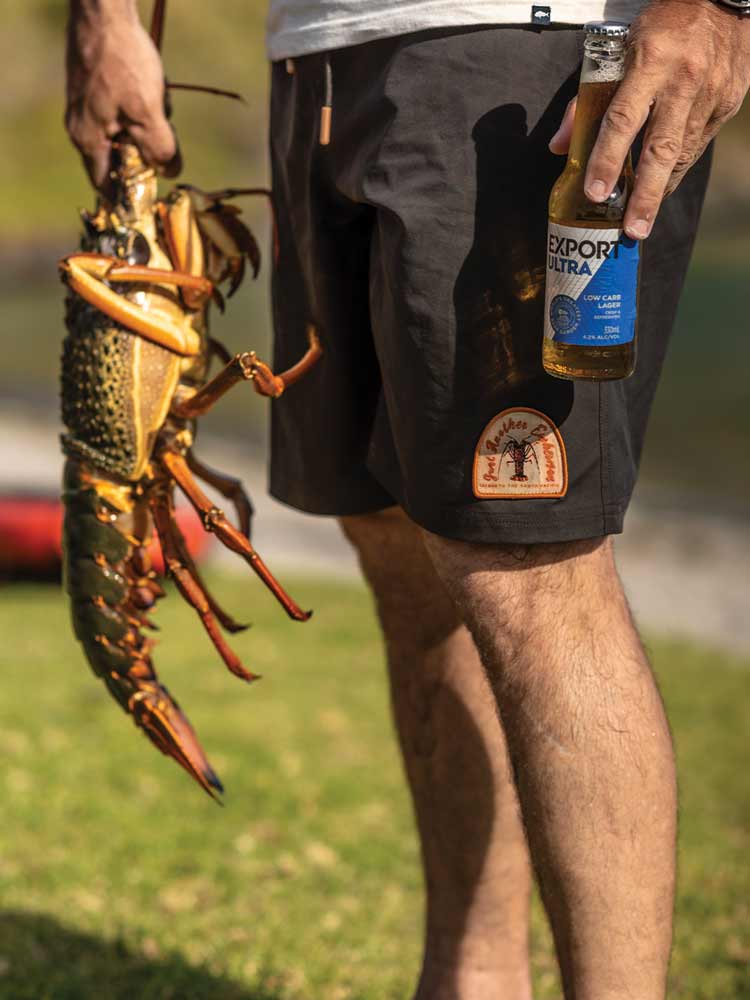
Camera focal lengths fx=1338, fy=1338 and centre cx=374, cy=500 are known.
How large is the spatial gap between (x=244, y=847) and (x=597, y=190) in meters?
2.30

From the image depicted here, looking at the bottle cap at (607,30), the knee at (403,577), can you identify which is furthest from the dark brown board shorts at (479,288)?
the knee at (403,577)

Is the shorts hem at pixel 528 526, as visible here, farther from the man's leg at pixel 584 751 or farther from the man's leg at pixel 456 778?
the man's leg at pixel 456 778

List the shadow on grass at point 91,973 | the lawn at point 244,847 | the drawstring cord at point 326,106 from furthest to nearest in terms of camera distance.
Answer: the lawn at point 244,847
the shadow on grass at point 91,973
the drawstring cord at point 326,106

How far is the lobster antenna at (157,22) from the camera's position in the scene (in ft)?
7.10

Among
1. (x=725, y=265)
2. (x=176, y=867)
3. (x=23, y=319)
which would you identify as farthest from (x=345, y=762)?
(x=725, y=265)

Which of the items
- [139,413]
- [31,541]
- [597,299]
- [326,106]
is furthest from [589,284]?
[31,541]

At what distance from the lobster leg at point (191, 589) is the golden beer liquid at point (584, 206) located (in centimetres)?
79

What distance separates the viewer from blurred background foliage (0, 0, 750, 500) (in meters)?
16.2

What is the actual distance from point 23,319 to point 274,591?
2365 cm

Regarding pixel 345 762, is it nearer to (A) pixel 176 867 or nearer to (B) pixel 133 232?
(A) pixel 176 867

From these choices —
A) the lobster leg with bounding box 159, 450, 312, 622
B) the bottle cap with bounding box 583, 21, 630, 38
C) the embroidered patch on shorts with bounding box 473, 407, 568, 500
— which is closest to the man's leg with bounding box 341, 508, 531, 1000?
the lobster leg with bounding box 159, 450, 312, 622

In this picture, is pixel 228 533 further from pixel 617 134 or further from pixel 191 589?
pixel 617 134

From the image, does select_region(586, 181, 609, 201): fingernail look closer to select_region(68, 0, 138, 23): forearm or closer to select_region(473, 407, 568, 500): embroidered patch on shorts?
select_region(473, 407, 568, 500): embroidered patch on shorts

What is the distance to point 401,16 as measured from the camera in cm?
162
